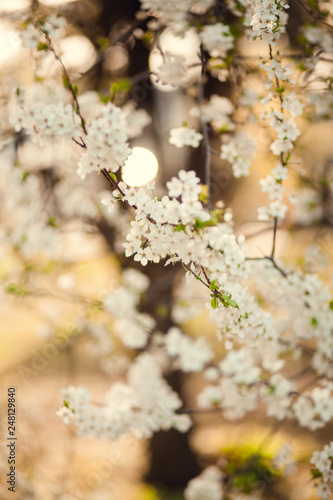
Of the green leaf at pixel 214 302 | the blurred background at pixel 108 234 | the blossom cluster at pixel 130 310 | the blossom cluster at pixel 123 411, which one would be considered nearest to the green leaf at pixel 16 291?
the blurred background at pixel 108 234

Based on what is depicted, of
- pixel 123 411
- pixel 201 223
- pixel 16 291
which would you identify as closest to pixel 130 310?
pixel 123 411

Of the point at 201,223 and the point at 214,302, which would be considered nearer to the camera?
the point at 201,223

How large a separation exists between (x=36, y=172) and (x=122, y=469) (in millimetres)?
3426

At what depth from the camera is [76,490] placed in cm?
348

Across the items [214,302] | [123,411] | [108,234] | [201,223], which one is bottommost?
[123,411]

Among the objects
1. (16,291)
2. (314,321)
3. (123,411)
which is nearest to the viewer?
(314,321)

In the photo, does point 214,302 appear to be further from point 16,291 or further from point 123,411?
point 16,291

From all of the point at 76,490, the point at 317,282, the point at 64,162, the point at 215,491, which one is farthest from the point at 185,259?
the point at 76,490

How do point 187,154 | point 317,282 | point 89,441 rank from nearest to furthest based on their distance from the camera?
point 317,282
point 187,154
point 89,441

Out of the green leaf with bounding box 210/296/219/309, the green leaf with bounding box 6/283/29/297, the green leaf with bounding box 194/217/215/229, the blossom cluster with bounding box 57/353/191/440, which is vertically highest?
the green leaf with bounding box 194/217/215/229

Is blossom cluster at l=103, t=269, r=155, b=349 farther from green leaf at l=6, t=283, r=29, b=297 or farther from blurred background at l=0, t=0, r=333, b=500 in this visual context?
green leaf at l=6, t=283, r=29, b=297

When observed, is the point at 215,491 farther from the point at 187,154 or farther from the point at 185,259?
the point at 187,154

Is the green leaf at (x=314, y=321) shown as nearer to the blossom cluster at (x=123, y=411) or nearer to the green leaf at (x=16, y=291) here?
the blossom cluster at (x=123, y=411)

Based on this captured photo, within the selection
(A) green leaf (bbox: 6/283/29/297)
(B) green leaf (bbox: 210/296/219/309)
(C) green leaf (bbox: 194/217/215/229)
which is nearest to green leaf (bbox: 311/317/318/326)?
(B) green leaf (bbox: 210/296/219/309)
